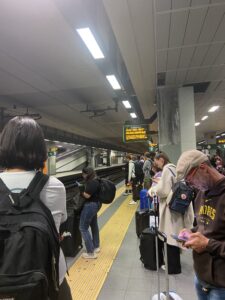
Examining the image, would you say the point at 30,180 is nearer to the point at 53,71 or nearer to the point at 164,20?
the point at 164,20

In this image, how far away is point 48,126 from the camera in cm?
1692

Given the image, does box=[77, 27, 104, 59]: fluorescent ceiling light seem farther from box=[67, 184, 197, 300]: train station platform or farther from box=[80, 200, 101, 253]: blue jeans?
box=[67, 184, 197, 300]: train station platform

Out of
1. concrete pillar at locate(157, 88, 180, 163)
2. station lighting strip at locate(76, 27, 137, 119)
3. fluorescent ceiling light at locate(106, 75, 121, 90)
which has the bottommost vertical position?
concrete pillar at locate(157, 88, 180, 163)

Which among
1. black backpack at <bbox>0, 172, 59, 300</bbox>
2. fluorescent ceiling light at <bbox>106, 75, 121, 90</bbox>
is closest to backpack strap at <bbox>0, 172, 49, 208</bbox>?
black backpack at <bbox>0, 172, 59, 300</bbox>

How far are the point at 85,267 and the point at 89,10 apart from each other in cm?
380

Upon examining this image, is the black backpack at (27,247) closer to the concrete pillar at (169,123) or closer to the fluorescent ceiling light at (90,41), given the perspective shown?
the fluorescent ceiling light at (90,41)

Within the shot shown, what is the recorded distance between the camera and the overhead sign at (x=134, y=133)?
13914 mm

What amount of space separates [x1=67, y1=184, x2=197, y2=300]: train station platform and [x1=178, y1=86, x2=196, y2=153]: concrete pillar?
10.1ft

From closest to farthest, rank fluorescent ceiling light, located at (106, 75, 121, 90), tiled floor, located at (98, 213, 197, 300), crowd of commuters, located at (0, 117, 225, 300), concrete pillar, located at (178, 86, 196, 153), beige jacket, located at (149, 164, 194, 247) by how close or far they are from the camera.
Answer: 1. crowd of commuters, located at (0, 117, 225, 300)
2. tiled floor, located at (98, 213, 197, 300)
3. beige jacket, located at (149, 164, 194, 247)
4. fluorescent ceiling light, located at (106, 75, 121, 90)
5. concrete pillar, located at (178, 86, 196, 153)

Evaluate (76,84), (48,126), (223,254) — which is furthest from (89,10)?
(48,126)

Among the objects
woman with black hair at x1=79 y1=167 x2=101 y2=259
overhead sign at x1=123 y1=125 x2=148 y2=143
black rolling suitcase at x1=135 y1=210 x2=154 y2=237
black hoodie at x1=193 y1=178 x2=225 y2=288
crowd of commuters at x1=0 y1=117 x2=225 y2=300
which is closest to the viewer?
crowd of commuters at x1=0 y1=117 x2=225 y2=300

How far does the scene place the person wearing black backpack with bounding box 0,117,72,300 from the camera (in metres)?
1.06

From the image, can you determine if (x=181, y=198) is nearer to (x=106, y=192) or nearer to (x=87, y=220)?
(x=106, y=192)

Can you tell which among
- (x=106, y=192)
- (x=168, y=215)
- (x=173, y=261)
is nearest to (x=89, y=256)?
(x=106, y=192)
